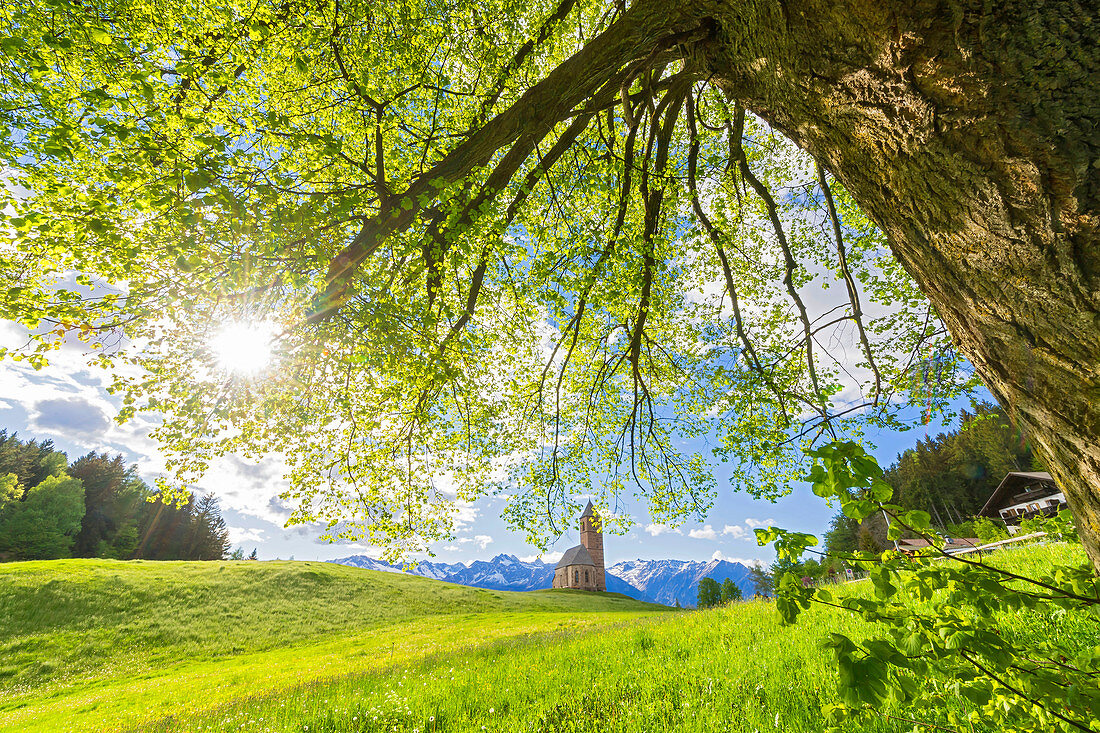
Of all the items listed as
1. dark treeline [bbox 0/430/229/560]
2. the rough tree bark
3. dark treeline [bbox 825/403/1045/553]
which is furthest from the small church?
the rough tree bark

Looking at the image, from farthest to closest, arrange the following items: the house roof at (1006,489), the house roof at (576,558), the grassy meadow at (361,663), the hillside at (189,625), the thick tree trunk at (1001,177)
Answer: the house roof at (576,558) → the house roof at (1006,489) → the hillside at (189,625) → the grassy meadow at (361,663) → the thick tree trunk at (1001,177)

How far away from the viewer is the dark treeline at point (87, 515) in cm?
5766

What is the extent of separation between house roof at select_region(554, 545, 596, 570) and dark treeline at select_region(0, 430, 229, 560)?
66799 mm

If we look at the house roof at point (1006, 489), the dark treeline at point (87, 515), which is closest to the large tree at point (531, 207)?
the house roof at point (1006, 489)

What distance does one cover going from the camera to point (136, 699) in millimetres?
13922

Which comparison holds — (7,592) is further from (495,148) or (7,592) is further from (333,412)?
(495,148)

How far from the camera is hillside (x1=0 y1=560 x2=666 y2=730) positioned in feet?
55.9

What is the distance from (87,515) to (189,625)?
63.4 meters

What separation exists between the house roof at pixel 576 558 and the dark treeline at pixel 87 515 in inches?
2630

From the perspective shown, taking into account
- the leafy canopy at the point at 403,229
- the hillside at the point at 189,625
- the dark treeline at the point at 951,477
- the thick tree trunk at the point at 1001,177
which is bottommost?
the hillside at the point at 189,625

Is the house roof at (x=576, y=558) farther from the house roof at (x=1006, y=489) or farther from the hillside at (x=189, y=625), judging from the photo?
the house roof at (x=1006, y=489)

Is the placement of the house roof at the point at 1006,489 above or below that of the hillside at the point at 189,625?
above

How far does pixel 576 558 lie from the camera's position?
312 ft

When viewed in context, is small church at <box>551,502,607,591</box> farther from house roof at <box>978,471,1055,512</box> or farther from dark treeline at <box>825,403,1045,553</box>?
house roof at <box>978,471,1055,512</box>
